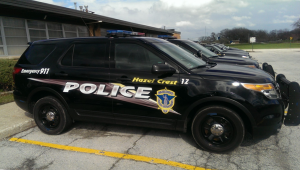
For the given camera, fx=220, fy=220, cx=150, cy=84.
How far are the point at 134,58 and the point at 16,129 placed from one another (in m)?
3.00

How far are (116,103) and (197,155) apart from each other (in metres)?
1.60

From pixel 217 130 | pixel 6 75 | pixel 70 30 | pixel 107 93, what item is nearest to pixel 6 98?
pixel 6 75

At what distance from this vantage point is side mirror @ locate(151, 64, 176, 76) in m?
3.35

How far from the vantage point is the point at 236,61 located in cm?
728

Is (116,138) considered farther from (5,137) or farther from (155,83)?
(5,137)

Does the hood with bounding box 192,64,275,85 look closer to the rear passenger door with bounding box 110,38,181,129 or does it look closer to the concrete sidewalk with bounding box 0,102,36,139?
the rear passenger door with bounding box 110,38,181,129

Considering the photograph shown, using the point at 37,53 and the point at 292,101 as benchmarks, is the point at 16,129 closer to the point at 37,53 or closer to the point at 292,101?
the point at 37,53

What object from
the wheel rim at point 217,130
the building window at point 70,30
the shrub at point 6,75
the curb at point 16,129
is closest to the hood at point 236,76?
the wheel rim at point 217,130

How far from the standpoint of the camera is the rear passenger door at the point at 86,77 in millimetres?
→ 3955

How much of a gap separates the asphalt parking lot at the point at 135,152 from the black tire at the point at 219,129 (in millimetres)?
159

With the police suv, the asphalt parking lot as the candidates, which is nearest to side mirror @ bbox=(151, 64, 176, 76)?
the police suv

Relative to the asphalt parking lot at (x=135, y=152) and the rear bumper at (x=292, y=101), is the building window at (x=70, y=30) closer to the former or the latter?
the asphalt parking lot at (x=135, y=152)

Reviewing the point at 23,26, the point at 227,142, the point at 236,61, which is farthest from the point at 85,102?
the point at 23,26

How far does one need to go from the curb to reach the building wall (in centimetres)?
697
